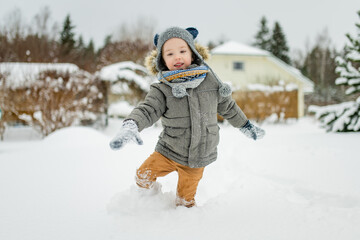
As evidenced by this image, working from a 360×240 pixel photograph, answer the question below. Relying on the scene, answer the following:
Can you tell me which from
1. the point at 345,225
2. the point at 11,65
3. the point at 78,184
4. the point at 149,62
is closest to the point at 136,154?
the point at 78,184

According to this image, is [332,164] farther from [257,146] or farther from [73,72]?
[73,72]

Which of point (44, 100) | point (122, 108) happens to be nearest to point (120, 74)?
point (122, 108)

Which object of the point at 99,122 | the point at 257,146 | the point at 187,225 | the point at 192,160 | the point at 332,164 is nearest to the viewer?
the point at 187,225

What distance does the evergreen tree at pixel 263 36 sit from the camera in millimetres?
32438

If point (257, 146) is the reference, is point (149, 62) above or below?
above

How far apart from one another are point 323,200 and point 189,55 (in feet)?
5.64

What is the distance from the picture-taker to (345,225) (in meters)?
1.55

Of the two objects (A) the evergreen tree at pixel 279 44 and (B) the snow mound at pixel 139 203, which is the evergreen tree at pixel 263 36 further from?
(B) the snow mound at pixel 139 203

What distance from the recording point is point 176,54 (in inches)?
73.7

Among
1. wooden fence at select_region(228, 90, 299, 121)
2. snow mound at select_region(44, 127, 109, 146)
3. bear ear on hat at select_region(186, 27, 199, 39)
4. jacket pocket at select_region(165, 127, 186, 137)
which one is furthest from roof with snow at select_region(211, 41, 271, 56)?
jacket pocket at select_region(165, 127, 186, 137)

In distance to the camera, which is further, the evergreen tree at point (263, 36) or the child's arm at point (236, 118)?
the evergreen tree at point (263, 36)

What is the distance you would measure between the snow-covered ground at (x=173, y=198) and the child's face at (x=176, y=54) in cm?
100

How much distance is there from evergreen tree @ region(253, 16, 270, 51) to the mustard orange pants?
33.9 metres

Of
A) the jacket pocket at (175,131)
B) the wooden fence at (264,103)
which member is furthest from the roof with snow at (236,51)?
the jacket pocket at (175,131)
